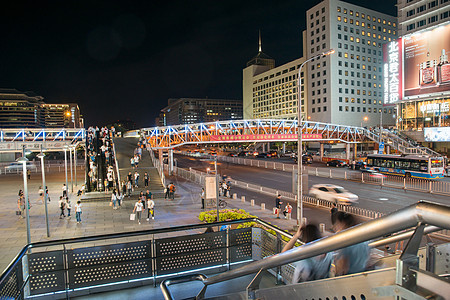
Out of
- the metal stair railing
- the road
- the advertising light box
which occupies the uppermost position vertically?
the advertising light box

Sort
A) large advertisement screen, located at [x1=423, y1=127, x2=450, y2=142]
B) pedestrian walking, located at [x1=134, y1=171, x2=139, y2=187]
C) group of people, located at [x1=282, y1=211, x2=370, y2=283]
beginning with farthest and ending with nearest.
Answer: large advertisement screen, located at [x1=423, y1=127, x2=450, y2=142] → pedestrian walking, located at [x1=134, y1=171, x2=139, y2=187] → group of people, located at [x1=282, y1=211, x2=370, y2=283]

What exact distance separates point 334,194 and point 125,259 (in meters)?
20.1

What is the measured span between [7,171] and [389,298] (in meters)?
59.2

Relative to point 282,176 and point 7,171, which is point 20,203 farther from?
point 7,171

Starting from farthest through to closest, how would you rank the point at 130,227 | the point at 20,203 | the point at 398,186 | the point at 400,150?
1. the point at 400,150
2. the point at 398,186
3. the point at 20,203
4. the point at 130,227

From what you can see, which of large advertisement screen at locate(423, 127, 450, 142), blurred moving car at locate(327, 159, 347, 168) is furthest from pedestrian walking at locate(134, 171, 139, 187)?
large advertisement screen at locate(423, 127, 450, 142)

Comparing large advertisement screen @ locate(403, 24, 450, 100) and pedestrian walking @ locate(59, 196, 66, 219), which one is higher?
large advertisement screen @ locate(403, 24, 450, 100)

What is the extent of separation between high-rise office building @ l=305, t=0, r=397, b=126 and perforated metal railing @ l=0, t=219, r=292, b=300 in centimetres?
7555

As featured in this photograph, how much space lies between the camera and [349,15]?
80062 mm

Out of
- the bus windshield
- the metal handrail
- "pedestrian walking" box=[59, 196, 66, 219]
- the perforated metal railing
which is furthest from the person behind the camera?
the bus windshield

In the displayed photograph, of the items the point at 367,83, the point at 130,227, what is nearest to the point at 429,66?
the point at 367,83

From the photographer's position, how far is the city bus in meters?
30.6

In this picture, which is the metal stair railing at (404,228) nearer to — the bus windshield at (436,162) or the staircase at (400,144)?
the bus windshield at (436,162)

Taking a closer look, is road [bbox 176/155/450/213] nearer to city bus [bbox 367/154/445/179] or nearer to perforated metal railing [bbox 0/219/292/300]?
city bus [bbox 367/154/445/179]
